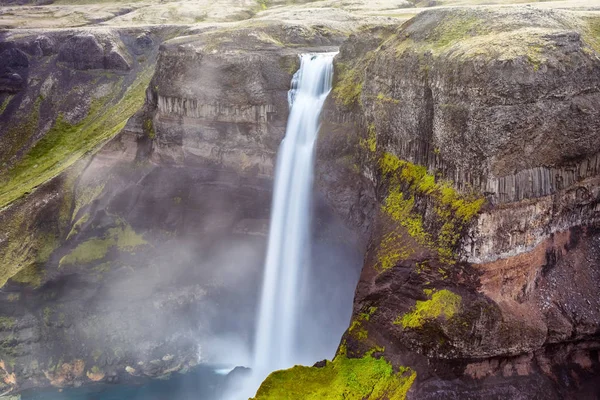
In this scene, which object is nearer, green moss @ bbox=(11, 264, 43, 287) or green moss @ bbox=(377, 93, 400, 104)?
green moss @ bbox=(377, 93, 400, 104)

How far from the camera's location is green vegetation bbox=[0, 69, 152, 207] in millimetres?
47188

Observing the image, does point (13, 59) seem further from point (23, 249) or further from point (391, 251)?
point (391, 251)

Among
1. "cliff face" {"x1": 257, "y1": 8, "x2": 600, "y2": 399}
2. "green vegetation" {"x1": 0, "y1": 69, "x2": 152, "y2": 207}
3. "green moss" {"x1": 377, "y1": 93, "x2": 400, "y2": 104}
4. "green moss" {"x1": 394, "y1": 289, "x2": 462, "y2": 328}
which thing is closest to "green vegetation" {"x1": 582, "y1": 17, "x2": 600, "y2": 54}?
"cliff face" {"x1": 257, "y1": 8, "x2": 600, "y2": 399}

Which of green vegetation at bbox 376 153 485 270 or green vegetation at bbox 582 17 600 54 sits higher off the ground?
green vegetation at bbox 582 17 600 54

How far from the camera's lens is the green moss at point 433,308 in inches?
850

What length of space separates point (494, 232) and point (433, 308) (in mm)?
4323

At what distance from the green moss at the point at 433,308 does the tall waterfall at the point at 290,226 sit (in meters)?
13.9

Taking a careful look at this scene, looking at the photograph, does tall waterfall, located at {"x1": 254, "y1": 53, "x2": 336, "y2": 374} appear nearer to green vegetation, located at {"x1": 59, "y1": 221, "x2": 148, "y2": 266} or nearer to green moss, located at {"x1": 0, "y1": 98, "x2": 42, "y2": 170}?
green vegetation, located at {"x1": 59, "y1": 221, "x2": 148, "y2": 266}

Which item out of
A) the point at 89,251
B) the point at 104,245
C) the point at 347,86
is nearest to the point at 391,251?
the point at 347,86

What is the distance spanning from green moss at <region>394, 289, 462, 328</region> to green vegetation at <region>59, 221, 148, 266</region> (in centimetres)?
2669

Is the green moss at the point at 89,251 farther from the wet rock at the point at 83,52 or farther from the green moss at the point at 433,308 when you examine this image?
the wet rock at the point at 83,52

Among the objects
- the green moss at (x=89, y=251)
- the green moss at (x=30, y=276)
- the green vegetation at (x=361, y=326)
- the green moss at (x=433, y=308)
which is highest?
the green moss at (x=433, y=308)

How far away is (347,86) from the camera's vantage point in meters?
33.7

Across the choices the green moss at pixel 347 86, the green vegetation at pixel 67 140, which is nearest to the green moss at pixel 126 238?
the green vegetation at pixel 67 140
